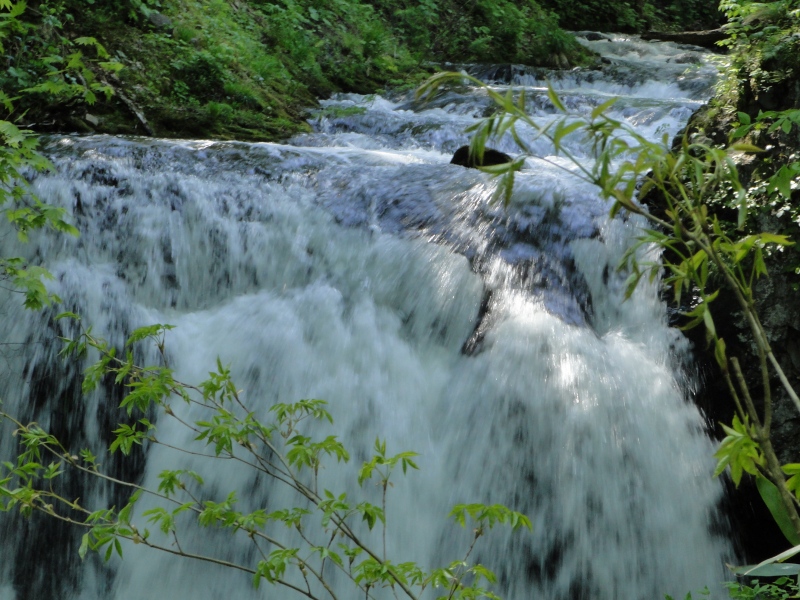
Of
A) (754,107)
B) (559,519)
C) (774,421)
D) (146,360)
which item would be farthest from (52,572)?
(754,107)

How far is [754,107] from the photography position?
4484 mm

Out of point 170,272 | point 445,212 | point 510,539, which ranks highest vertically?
point 445,212

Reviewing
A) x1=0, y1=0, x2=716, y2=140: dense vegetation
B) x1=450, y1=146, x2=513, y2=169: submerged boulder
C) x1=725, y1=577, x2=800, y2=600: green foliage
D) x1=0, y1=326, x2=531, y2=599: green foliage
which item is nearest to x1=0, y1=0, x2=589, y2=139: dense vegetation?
x1=0, y1=0, x2=716, y2=140: dense vegetation

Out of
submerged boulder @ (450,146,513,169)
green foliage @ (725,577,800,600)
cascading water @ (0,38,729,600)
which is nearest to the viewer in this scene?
green foliage @ (725,577,800,600)

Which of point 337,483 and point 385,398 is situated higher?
point 385,398

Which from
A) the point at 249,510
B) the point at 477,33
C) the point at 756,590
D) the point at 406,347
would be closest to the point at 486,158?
the point at 406,347

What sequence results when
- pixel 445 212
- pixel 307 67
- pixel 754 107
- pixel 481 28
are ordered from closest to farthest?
1. pixel 754 107
2. pixel 445 212
3. pixel 307 67
4. pixel 481 28

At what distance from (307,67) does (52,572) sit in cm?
747

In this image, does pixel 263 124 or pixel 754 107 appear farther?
pixel 263 124

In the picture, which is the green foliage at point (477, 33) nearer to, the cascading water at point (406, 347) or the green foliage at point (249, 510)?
the cascading water at point (406, 347)

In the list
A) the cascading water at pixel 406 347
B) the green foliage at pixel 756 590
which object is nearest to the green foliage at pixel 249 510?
the cascading water at pixel 406 347

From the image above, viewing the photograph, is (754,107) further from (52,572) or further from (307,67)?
(307,67)

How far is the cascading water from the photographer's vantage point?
3387 mm

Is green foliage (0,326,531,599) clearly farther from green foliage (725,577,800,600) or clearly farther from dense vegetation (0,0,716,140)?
dense vegetation (0,0,716,140)
